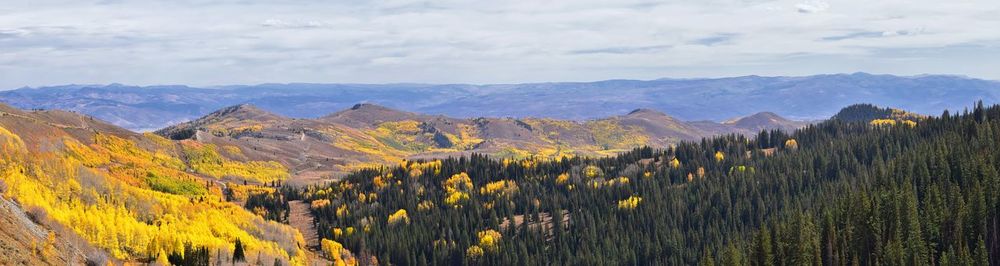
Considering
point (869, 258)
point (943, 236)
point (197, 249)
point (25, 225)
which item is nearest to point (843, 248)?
point (869, 258)

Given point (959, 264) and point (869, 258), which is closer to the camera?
point (959, 264)

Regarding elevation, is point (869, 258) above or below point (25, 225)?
below

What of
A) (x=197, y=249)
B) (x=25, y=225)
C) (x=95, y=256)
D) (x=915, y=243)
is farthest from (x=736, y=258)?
(x=25, y=225)

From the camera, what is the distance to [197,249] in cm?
19650

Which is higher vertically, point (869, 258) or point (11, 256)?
point (11, 256)

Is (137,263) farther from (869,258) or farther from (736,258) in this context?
(869,258)

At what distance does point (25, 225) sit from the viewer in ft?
547

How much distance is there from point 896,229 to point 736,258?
39.5 meters

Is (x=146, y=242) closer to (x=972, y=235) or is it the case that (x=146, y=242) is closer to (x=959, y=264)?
(x=959, y=264)

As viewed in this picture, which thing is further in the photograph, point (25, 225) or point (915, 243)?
point (915, 243)

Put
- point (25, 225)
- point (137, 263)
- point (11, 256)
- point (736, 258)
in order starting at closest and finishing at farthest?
1. point (11, 256)
2. point (25, 225)
3. point (137, 263)
4. point (736, 258)

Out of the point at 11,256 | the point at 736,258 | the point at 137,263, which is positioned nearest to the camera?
the point at 11,256

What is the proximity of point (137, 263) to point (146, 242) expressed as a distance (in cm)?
1932

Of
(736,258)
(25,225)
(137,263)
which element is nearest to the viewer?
(25,225)
